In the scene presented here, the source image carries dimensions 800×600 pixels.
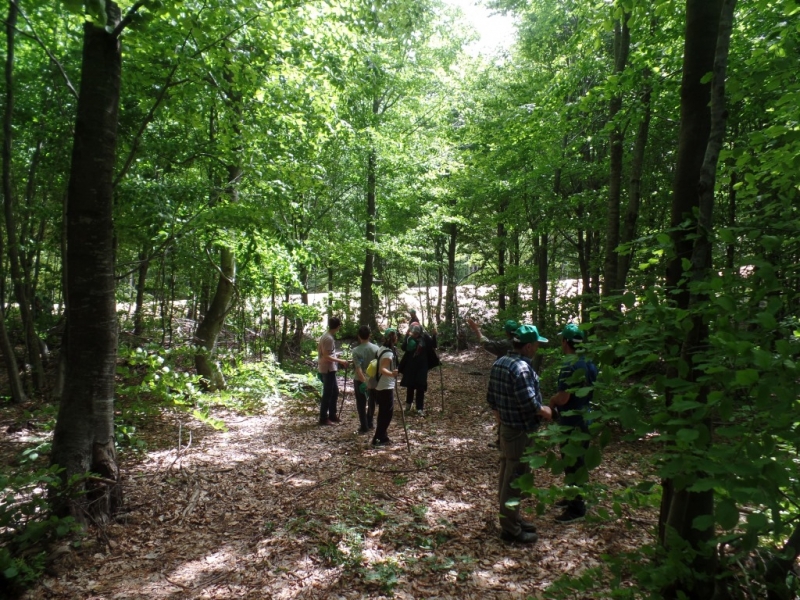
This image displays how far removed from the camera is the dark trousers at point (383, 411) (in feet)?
22.2

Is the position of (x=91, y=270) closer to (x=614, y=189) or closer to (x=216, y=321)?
(x=216, y=321)

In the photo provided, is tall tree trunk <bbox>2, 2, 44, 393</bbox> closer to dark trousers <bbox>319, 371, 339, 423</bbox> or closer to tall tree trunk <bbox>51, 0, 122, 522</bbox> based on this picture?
tall tree trunk <bbox>51, 0, 122, 522</bbox>

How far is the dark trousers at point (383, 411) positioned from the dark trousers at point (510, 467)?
282 centimetres

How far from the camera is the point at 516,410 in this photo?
4020 mm

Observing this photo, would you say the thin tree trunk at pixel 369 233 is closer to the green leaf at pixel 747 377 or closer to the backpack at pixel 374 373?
the backpack at pixel 374 373

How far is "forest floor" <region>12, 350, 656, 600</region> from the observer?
3.52 meters

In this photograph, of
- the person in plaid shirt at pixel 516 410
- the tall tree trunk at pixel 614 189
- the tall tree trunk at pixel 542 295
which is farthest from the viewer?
the tall tree trunk at pixel 542 295

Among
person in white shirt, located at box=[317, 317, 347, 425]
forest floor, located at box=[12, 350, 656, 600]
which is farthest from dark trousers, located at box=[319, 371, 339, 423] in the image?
forest floor, located at box=[12, 350, 656, 600]

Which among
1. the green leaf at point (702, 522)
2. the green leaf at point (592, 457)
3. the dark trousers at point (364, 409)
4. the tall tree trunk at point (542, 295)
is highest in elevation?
the tall tree trunk at point (542, 295)

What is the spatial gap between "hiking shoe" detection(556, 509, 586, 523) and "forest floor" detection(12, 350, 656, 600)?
68mm

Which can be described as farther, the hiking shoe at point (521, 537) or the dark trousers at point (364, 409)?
the dark trousers at point (364, 409)

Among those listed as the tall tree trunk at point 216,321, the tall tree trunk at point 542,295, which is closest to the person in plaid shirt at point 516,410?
the tall tree trunk at point 216,321

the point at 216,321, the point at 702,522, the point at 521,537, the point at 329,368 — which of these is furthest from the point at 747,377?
the point at 216,321

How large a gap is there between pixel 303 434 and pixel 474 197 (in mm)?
10876
